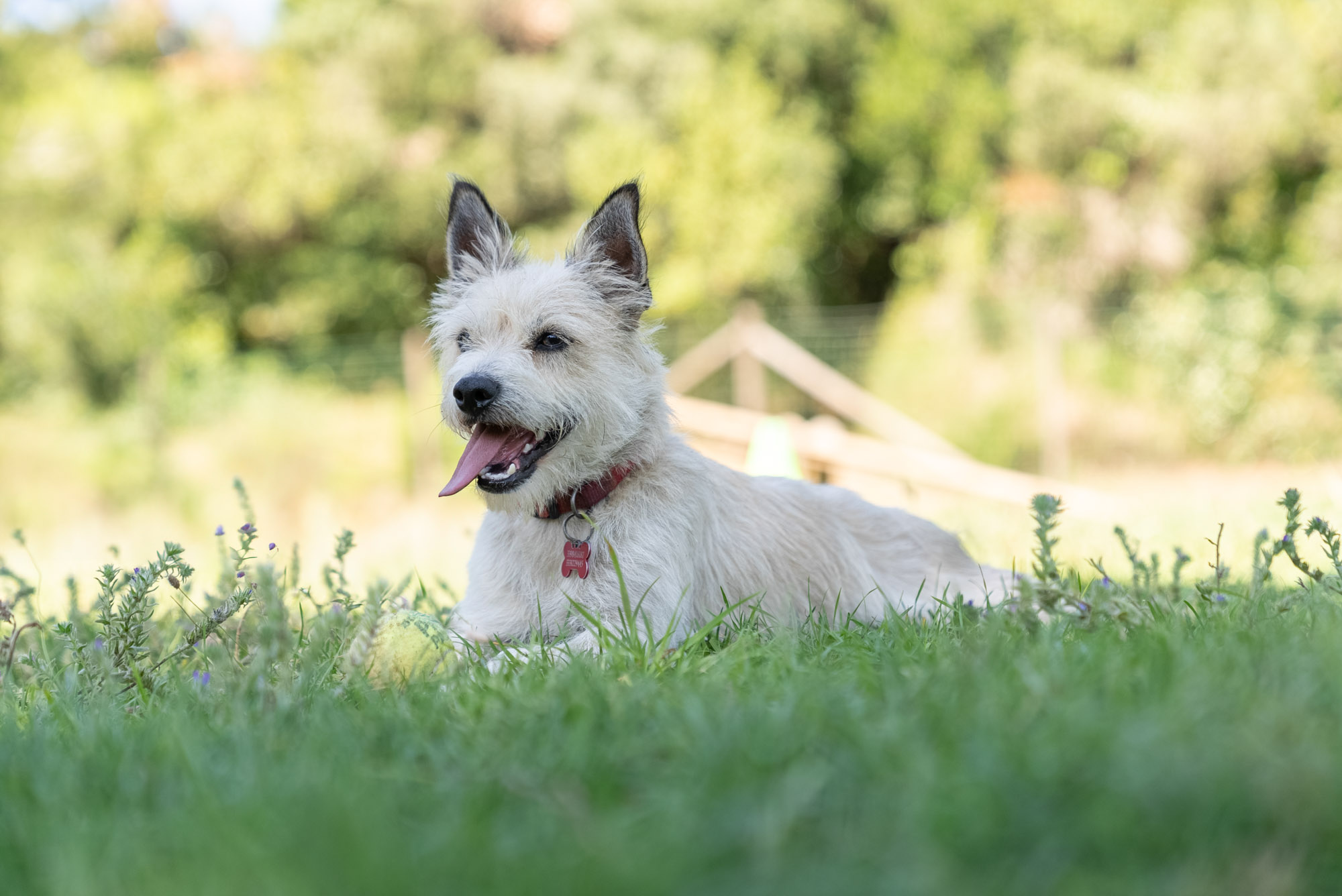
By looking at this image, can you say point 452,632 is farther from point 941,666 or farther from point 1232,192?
point 1232,192

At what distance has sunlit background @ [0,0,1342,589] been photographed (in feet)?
52.0

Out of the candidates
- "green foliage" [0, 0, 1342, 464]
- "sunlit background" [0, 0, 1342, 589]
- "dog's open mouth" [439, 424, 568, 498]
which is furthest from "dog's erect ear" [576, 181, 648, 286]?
"green foliage" [0, 0, 1342, 464]

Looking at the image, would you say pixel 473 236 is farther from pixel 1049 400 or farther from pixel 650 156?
pixel 650 156

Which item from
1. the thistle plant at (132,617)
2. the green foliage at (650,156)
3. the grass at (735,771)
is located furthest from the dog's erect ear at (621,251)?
the green foliage at (650,156)

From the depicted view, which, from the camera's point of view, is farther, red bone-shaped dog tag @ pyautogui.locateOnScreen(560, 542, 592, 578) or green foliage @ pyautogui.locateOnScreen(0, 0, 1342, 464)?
green foliage @ pyautogui.locateOnScreen(0, 0, 1342, 464)

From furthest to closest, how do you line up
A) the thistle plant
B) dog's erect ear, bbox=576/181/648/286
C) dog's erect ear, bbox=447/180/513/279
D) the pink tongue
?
dog's erect ear, bbox=447/180/513/279
dog's erect ear, bbox=576/181/648/286
the pink tongue
the thistle plant

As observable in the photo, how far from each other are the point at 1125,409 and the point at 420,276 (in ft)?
55.4

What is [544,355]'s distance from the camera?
395 cm

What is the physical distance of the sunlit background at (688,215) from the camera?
52.0 feet

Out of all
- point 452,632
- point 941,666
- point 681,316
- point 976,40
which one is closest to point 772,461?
point 452,632

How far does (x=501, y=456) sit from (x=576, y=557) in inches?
18.1

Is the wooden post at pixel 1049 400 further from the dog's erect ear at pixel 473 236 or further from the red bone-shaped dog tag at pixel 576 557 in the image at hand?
the red bone-shaped dog tag at pixel 576 557

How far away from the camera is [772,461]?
9398 mm

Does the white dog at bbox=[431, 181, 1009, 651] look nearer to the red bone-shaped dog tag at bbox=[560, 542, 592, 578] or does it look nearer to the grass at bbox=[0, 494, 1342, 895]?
the red bone-shaped dog tag at bbox=[560, 542, 592, 578]
